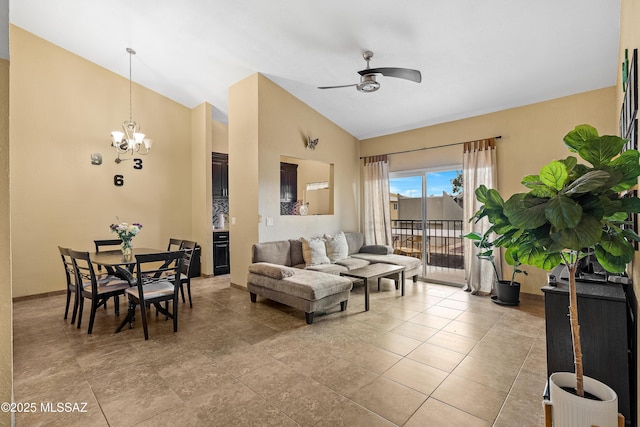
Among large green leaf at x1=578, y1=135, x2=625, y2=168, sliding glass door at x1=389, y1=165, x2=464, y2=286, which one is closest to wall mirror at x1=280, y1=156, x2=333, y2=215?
sliding glass door at x1=389, y1=165, x2=464, y2=286

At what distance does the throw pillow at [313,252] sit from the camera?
16.2 ft

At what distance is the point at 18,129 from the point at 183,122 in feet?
8.34

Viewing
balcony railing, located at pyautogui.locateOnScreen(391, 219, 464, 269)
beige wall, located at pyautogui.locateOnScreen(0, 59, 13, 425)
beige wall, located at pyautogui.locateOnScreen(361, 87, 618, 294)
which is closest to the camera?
beige wall, located at pyautogui.locateOnScreen(0, 59, 13, 425)

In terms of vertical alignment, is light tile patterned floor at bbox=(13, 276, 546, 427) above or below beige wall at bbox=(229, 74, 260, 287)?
below

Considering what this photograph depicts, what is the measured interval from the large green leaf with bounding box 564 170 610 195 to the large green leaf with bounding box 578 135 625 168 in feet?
0.52

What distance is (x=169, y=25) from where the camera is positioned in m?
3.84

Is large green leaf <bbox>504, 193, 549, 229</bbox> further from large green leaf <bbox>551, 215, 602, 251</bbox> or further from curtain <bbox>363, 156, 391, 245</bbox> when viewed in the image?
curtain <bbox>363, 156, 391, 245</bbox>

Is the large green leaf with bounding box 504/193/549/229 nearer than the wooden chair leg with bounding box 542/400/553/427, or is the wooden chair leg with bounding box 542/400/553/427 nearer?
the large green leaf with bounding box 504/193/549/229

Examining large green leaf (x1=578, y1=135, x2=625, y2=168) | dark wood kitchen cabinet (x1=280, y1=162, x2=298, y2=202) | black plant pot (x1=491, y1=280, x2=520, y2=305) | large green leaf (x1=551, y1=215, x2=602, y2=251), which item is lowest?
black plant pot (x1=491, y1=280, x2=520, y2=305)

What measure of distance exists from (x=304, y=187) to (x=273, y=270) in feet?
12.1

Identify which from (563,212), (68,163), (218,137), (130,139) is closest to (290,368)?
(563,212)

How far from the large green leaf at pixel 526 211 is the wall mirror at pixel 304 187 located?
5376 mm

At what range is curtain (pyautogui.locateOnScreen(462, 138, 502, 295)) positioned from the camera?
4770 millimetres

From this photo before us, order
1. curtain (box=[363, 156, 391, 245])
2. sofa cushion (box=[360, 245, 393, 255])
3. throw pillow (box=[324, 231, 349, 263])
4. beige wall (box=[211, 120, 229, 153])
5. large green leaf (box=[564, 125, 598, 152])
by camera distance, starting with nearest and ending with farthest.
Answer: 1. large green leaf (box=[564, 125, 598, 152])
2. throw pillow (box=[324, 231, 349, 263])
3. sofa cushion (box=[360, 245, 393, 255])
4. curtain (box=[363, 156, 391, 245])
5. beige wall (box=[211, 120, 229, 153])
